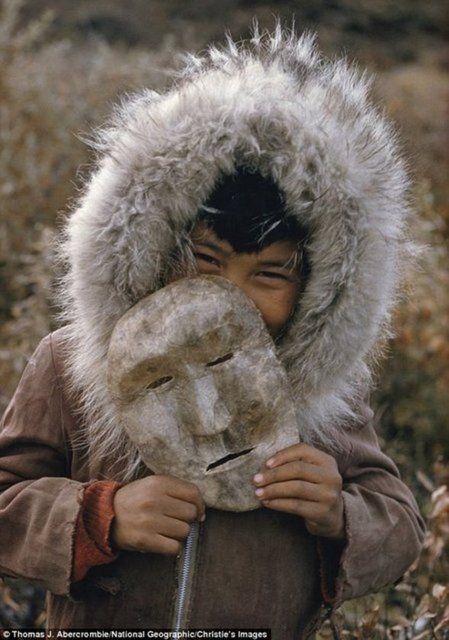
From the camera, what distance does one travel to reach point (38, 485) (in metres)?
1.92

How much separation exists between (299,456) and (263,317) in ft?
1.02

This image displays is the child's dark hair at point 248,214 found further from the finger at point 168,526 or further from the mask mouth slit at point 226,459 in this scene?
the finger at point 168,526

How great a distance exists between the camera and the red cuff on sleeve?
6.02 feet

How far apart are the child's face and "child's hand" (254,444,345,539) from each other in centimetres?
31

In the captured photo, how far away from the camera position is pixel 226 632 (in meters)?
1.96

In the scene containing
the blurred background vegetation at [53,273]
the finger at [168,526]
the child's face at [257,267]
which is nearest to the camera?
the finger at [168,526]

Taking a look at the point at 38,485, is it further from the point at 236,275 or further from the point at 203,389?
the point at 236,275

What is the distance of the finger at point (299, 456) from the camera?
1848mm

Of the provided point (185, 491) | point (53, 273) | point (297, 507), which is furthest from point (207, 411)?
point (53, 273)

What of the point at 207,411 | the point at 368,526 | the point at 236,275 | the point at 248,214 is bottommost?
the point at 368,526

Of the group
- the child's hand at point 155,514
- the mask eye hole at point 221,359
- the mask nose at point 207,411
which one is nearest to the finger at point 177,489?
the child's hand at point 155,514

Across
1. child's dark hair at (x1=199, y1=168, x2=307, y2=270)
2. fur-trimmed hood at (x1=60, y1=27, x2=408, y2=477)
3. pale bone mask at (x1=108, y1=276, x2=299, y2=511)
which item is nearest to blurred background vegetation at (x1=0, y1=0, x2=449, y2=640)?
fur-trimmed hood at (x1=60, y1=27, x2=408, y2=477)

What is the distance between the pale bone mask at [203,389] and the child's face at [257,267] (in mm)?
73

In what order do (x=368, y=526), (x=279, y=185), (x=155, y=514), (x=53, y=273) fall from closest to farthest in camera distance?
(x=155, y=514), (x=279, y=185), (x=368, y=526), (x=53, y=273)
